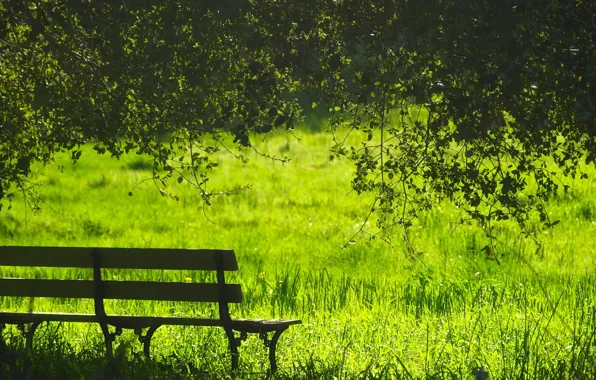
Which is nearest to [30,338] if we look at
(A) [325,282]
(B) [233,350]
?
(B) [233,350]

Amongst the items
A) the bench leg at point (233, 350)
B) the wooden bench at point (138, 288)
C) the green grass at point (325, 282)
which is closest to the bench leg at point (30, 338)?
the wooden bench at point (138, 288)

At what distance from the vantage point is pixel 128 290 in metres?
6.73

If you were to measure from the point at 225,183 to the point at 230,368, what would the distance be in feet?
50.7

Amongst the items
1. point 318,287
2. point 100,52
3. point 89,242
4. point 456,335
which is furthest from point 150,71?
point 89,242

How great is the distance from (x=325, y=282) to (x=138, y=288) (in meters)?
4.30

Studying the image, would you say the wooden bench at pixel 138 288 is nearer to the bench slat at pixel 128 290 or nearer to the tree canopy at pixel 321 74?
the bench slat at pixel 128 290

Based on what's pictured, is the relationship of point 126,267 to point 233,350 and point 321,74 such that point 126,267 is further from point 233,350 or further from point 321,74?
A: point 321,74

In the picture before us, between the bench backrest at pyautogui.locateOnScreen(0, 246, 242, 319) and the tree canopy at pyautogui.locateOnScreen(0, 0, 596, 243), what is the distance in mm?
640

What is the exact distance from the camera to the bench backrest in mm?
6426

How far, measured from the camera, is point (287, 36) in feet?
21.7

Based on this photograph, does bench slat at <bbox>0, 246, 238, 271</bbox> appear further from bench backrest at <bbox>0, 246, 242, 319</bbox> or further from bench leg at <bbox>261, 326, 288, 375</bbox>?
bench leg at <bbox>261, 326, 288, 375</bbox>

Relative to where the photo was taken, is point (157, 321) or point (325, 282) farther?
point (325, 282)

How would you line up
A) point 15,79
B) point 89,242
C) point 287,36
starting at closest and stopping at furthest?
point 287,36 < point 15,79 < point 89,242

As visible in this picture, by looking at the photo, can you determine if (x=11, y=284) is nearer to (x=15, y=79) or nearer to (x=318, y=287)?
(x=15, y=79)
